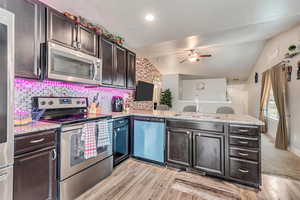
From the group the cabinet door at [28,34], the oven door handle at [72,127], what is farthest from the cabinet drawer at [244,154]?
the cabinet door at [28,34]

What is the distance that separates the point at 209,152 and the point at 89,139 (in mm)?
1805

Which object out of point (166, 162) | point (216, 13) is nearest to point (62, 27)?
point (216, 13)

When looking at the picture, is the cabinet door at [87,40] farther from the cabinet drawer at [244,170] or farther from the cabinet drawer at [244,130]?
the cabinet drawer at [244,170]

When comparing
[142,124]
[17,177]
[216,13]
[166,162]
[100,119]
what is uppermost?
[216,13]

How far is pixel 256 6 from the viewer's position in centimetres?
→ 235

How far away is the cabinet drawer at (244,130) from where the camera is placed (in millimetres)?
1989

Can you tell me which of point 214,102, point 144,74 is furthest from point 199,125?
point 214,102

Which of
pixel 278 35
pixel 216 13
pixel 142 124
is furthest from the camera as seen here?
pixel 278 35

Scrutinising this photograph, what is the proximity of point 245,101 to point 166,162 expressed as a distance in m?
7.57

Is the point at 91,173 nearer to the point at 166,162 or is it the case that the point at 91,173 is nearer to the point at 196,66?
the point at 166,162

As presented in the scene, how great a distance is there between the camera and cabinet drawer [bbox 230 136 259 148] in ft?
6.52

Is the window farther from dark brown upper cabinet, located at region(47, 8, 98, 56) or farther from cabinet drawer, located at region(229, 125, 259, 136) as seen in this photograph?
dark brown upper cabinet, located at region(47, 8, 98, 56)

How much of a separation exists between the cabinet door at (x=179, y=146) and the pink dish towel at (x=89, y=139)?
1.27 metres

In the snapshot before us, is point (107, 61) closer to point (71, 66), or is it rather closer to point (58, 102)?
point (71, 66)
